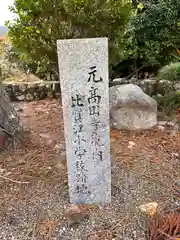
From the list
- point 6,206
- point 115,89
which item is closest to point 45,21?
point 115,89

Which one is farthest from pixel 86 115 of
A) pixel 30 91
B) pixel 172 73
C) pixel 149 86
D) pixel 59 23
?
pixel 30 91

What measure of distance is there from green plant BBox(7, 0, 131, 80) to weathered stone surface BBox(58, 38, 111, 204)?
6.24 ft

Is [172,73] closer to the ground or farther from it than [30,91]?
farther from it

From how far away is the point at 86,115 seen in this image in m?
1.65

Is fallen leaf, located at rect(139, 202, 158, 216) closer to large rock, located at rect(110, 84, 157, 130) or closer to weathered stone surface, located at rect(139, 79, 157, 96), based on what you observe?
large rock, located at rect(110, 84, 157, 130)

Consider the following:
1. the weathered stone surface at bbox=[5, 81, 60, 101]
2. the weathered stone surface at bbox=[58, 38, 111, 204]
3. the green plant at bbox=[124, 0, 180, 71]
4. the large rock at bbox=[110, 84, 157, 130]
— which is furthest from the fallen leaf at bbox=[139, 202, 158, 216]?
the green plant at bbox=[124, 0, 180, 71]

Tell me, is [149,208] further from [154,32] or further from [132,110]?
[154,32]

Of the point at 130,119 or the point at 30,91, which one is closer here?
the point at 130,119

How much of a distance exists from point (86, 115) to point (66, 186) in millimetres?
727

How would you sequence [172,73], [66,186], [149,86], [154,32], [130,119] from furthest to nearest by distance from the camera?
[154,32], [149,86], [172,73], [130,119], [66,186]

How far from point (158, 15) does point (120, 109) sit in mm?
2796

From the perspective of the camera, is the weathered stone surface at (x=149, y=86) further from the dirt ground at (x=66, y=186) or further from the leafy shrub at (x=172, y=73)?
the dirt ground at (x=66, y=186)

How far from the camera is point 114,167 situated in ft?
7.68

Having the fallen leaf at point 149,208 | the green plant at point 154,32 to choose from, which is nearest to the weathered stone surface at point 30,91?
the green plant at point 154,32
